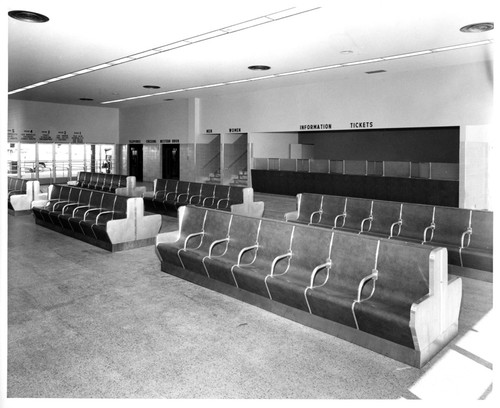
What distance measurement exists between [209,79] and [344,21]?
669cm

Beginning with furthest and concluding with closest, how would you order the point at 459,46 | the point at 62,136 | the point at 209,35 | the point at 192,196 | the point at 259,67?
the point at 62,136 < the point at 259,67 < the point at 192,196 < the point at 459,46 < the point at 209,35

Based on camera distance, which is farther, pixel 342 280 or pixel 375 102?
pixel 375 102

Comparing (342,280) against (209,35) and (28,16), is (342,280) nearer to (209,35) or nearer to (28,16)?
(209,35)

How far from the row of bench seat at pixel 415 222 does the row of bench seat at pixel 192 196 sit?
7.65 ft

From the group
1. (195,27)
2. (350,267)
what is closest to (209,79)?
(195,27)

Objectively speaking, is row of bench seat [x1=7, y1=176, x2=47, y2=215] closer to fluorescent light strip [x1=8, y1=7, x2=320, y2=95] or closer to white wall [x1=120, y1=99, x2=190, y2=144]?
fluorescent light strip [x1=8, y1=7, x2=320, y2=95]

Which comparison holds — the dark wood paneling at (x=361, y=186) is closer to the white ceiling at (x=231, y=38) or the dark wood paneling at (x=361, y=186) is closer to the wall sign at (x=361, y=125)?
the wall sign at (x=361, y=125)

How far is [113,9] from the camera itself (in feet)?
23.5

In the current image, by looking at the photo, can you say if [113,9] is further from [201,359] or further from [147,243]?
[201,359]

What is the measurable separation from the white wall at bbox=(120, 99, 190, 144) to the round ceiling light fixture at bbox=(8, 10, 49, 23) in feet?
37.3

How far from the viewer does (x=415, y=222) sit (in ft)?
21.3

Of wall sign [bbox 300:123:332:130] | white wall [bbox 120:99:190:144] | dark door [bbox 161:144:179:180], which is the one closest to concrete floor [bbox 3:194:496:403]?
wall sign [bbox 300:123:332:130]

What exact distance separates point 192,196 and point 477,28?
7092mm

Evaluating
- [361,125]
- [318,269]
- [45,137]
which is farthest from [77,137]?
[318,269]
